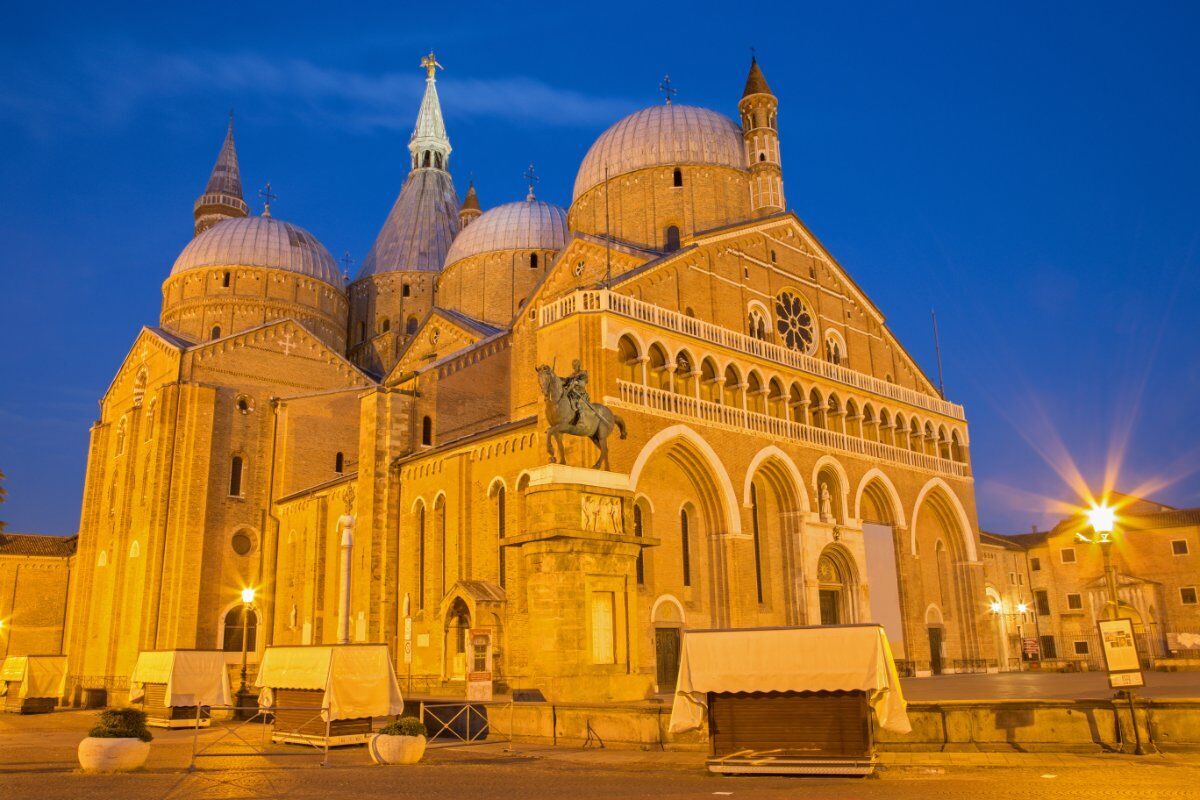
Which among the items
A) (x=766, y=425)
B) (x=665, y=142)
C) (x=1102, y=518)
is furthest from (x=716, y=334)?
(x=1102, y=518)

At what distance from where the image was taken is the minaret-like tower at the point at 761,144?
118 feet

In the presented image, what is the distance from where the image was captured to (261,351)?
131 ft

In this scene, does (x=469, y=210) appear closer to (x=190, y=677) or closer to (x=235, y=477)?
(x=235, y=477)

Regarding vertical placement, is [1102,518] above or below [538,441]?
below

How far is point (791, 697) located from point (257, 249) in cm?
3960

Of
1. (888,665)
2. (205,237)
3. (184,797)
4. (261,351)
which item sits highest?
(205,237)

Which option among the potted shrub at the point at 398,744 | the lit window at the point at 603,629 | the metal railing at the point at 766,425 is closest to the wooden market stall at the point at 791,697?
the potted shrub at the point at 398,744

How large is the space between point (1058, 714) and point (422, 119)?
54.1 m

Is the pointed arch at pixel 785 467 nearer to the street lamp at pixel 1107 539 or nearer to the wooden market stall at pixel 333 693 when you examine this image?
the street lamp at pixel 1107 539

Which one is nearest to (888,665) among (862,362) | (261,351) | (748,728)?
(748,728)

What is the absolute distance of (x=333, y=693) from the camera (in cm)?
1459

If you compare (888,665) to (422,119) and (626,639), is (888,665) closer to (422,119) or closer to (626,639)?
(626,639)

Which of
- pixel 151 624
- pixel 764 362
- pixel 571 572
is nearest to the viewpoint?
pixel 571 572

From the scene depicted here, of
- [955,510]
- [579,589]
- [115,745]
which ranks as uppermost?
[955,510]
